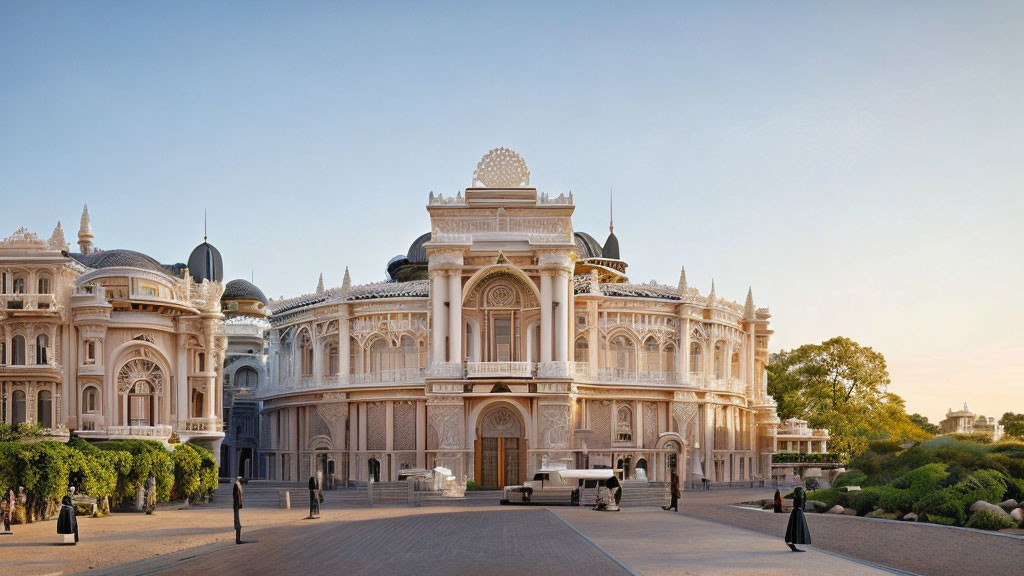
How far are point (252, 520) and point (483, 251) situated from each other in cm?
2844

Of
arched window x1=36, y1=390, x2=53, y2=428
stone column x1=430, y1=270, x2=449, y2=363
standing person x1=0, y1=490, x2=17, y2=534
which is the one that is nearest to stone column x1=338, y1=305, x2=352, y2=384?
stone column x1=430, y1=270, x2=449, y2=363

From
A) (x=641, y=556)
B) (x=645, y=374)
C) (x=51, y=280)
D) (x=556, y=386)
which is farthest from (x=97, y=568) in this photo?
(x=645, y=374)

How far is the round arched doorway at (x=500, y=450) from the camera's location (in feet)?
235

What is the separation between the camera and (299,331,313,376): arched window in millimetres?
82125

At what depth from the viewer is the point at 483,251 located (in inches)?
2835

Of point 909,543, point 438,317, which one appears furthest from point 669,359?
point 909,543

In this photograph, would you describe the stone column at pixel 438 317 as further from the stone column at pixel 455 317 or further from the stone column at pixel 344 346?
the stone column at pixel 344 346

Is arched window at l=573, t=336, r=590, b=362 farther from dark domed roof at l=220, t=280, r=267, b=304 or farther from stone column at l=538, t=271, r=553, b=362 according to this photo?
dark domed roof at l=220, t=280, r=267, b=304

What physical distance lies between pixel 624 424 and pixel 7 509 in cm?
4429

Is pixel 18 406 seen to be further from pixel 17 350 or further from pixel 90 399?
pixel 90 399

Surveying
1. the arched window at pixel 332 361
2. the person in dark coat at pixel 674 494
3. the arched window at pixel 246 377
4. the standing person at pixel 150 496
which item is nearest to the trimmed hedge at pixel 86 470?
the standing person at pixel 150 496

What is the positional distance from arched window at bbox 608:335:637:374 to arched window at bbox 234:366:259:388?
34424 millimetres

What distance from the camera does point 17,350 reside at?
6119cm

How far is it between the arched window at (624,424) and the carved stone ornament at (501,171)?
16459mm
